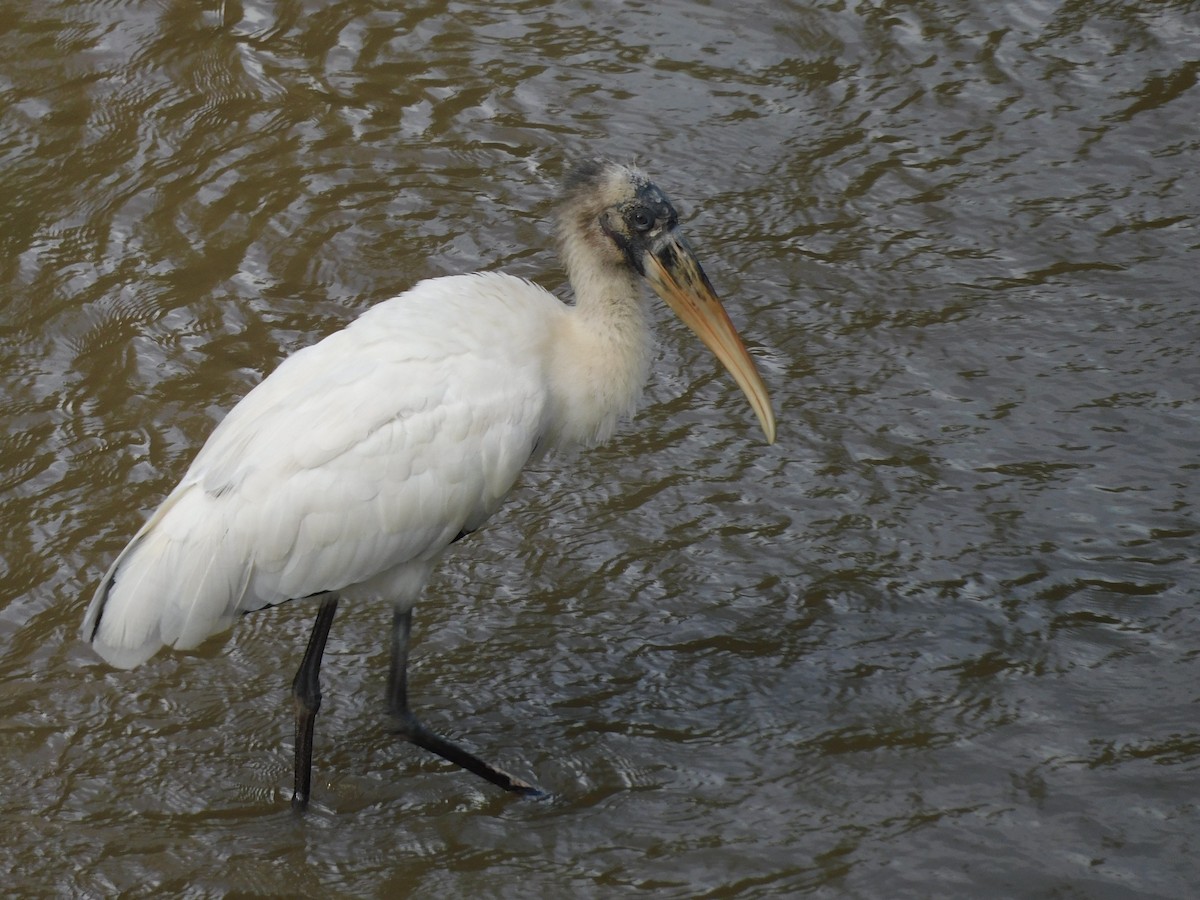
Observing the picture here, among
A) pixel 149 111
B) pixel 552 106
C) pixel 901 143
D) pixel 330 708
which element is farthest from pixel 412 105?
pixel 330 708

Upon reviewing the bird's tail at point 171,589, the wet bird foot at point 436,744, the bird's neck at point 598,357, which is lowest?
the wet bird foot at point 436,744

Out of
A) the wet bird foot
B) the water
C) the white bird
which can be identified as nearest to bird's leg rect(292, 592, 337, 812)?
the white bird

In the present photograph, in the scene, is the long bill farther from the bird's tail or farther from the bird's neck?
the bird's tail

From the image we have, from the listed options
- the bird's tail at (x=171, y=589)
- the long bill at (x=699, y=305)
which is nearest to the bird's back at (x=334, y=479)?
the bird's tail at (x=171, y=589)

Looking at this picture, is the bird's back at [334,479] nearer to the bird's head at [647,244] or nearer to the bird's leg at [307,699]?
the bird's leg at [307,699]

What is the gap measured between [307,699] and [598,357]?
4.72 ft

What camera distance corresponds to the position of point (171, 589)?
4961 millimetres

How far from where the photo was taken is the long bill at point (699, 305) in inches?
215

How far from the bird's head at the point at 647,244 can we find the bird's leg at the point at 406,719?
1.35 meters

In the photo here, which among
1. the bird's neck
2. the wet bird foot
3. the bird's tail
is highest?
the bird's neck

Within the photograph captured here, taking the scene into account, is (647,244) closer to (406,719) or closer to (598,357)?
(598,357)

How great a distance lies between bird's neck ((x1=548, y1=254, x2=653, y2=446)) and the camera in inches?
210

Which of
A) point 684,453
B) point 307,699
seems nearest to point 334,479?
point 307,699

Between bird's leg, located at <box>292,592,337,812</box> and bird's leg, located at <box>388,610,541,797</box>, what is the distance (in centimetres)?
23
